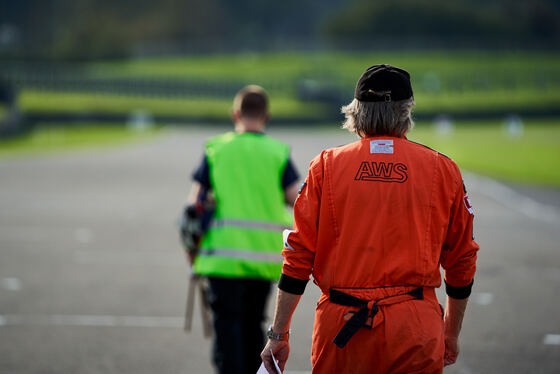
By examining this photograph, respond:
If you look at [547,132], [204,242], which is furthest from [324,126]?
[204,242]

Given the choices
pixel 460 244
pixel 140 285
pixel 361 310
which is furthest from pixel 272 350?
pixel 140 285

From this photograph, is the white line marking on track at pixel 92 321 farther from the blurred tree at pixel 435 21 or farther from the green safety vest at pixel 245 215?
the blurred tree at pixel 435 21

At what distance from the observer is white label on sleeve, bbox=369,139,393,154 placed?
2.70 meters

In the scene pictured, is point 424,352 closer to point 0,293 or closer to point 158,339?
point 158,339

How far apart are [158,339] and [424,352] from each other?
145 inches

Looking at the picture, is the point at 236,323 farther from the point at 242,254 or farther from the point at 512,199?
the point at 512,199

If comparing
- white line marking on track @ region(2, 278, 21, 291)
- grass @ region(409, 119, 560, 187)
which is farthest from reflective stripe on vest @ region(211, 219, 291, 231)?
grass @ region(409, 119, 560, 187)

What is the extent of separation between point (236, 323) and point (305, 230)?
5.33ft

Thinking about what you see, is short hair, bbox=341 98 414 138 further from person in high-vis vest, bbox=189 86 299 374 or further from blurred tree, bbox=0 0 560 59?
blurred tree, bbox=0 0 560 59

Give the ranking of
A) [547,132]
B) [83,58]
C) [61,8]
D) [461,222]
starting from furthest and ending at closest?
[61,8] → [83,58] → [547,132] → [461,222]

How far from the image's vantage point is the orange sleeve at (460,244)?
2.73 meters

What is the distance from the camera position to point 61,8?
127062 mm

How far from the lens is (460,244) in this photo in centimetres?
276

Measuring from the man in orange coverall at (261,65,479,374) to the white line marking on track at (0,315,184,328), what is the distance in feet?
12.1
